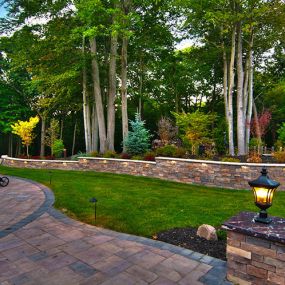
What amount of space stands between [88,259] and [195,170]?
23.2ft

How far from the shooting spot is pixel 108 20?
632 inches

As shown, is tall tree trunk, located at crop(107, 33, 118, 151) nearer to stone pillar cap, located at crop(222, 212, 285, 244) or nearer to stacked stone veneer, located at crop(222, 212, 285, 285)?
stone pillar cap, located at crop(222, 212, 285, 244)

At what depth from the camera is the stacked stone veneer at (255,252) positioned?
10.8 ft

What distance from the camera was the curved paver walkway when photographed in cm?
375

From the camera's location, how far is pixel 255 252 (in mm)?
3477

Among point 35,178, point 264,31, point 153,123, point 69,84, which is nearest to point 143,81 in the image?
point 153,123

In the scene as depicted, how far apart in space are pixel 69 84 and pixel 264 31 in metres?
13.1

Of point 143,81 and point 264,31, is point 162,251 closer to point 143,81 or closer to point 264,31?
point 264,31

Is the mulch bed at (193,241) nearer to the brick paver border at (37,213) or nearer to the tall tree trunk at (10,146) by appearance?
the brick paver border at (37,213)

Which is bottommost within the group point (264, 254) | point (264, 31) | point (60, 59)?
point (264, 254)

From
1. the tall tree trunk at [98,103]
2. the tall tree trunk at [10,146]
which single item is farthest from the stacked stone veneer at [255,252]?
the tall tree trunk at [10,146]

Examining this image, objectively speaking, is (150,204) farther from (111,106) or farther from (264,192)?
(111,106)

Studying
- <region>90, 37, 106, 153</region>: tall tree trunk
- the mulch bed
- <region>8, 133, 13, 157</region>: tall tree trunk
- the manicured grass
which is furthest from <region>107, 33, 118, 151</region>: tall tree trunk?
<region>8, 133, 13, 157</region>: tall tree trunk

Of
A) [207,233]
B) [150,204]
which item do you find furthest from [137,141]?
[207,233]
